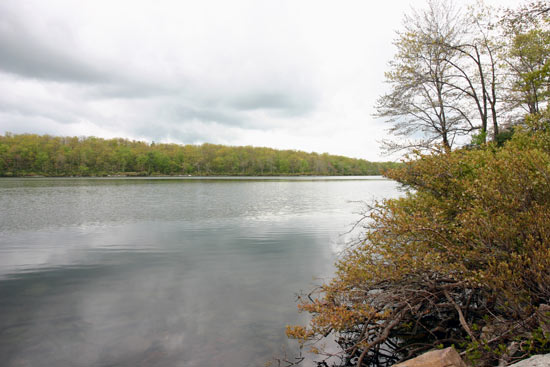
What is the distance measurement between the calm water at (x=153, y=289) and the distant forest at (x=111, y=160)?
139 meters

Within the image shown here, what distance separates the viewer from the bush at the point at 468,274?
4.39 m

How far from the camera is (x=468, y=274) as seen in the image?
16.7 ft

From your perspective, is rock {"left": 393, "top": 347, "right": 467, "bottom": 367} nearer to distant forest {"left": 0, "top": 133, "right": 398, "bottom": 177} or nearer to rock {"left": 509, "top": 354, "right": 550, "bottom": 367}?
rock {"left": 509, "top": 354, "right": 550, "bottom": 367}

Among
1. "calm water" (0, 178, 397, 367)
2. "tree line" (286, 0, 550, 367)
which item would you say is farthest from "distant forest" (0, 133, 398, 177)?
"tree line" (286, 0, 550, 367)

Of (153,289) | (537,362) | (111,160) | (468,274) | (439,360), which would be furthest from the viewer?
(111,160)

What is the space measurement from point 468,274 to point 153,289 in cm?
914

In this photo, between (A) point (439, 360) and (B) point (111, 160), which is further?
(B) point (111, 160)

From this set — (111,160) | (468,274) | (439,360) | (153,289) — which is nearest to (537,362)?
(439,360)

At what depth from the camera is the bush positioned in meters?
4.39

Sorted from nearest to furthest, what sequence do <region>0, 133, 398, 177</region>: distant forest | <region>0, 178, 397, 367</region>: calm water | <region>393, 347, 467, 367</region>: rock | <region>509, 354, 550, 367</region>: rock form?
<region>509, 354, 550, 367</region>: rock
<region>393, 347, 467, 367</region>: rock
<region>0, 178, 397, 367</region>: calm water
<region>0, 133, 398, 177</region>: distant forest

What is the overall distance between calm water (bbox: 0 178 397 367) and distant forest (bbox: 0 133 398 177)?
139281 mm

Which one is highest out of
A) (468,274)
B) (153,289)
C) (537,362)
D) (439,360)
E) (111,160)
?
(111,160)

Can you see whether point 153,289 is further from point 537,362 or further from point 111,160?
point 111,160

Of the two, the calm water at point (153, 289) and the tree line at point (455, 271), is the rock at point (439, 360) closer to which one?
the tree line at point (455, 271)
